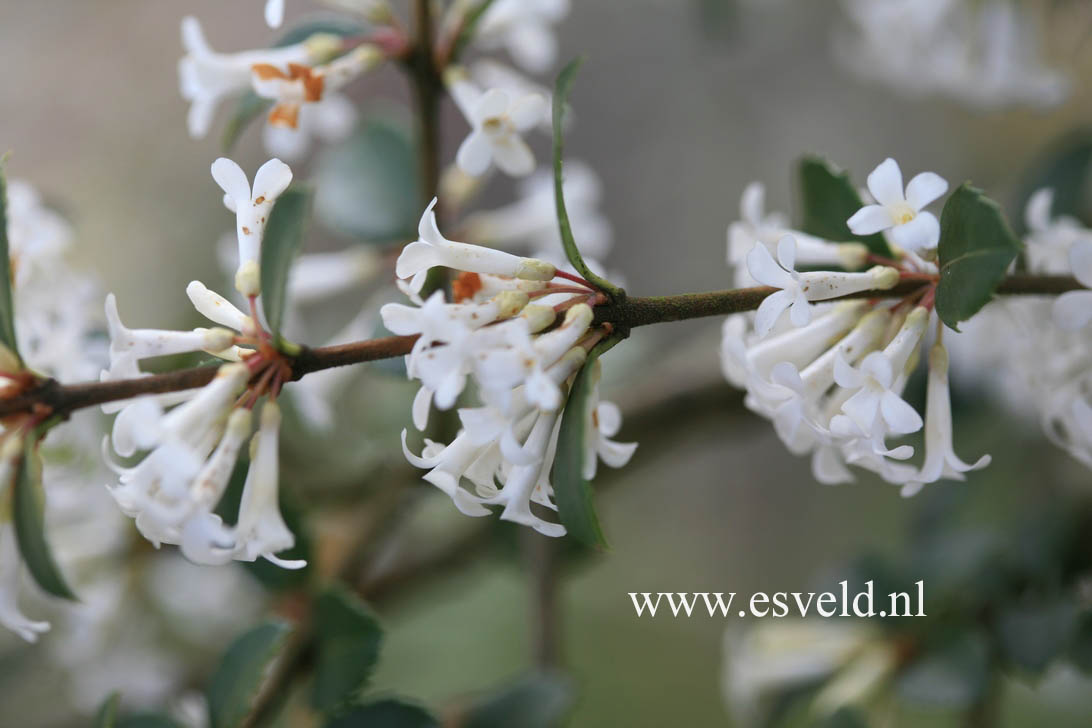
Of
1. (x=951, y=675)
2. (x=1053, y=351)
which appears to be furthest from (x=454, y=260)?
(x=951, y=675)

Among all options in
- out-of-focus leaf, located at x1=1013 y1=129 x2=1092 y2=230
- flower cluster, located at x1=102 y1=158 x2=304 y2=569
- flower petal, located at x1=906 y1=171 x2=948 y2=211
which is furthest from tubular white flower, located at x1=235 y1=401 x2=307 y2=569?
out-of-focus leaf, located at x1=1013 y1=129 x2=1092 y2=230

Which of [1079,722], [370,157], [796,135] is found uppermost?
[370,157]

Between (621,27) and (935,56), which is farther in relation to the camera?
(621,27)

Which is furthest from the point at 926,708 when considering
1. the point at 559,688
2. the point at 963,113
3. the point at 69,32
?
the point at 69,32

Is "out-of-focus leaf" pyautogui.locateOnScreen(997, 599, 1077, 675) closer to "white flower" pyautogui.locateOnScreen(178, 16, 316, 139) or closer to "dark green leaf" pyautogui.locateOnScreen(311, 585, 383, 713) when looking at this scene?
"dark green leaf" pyautogui.locateOnScreen(311, 585, 383, 713)

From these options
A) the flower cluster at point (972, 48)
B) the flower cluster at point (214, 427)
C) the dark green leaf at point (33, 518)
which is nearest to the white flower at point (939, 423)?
the flower cluster at point (214, 427)

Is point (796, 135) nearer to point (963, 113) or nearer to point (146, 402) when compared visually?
point (963, 113)

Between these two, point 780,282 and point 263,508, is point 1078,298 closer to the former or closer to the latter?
point 780,282
